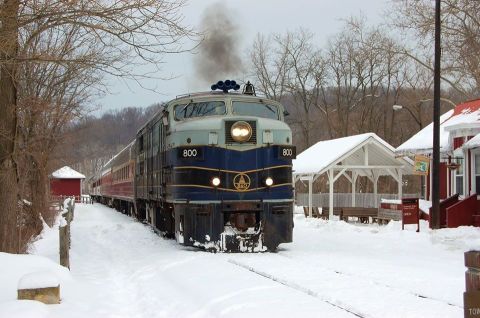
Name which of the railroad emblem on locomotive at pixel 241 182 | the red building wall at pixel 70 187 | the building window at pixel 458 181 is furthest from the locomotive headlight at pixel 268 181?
the red building wall at pixel 70 187

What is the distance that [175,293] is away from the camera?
8688mm

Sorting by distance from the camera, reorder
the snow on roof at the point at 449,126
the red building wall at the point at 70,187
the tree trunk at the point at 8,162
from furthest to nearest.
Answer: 1. the red building wall at the point at 70,187
2. the snow on roof at the point at 449,126
3. the tree trunk at the point at 8,162

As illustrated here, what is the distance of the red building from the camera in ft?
62.1

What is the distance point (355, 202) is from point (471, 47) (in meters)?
11.7

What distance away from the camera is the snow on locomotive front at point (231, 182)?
13.0 metres

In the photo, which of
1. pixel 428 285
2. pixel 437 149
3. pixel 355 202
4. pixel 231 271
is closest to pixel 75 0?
pixel 231 271

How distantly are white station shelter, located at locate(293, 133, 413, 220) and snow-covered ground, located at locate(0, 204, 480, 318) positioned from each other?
1069 cm

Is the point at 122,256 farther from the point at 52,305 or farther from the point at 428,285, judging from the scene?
the point at 428,285

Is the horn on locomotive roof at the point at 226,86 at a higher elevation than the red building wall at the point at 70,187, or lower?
higher

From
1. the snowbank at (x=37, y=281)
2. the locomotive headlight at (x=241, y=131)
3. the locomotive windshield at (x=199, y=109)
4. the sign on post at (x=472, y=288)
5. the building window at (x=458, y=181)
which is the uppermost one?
the locomotive windshield at (x=199, y=109)

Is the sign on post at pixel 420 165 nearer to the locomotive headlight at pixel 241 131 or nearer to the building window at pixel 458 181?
the building window at pixel 458 181

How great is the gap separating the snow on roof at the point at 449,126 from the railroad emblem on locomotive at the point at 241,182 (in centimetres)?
894

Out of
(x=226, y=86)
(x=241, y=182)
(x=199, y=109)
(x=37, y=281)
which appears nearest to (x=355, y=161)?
(x=226, y=86)

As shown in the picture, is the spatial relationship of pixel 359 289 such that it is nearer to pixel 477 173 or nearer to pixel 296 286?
pixel 296 286
